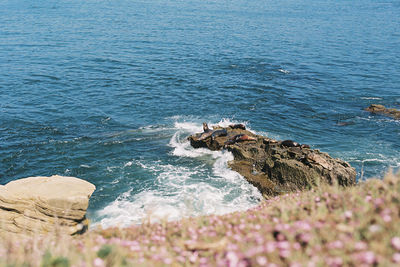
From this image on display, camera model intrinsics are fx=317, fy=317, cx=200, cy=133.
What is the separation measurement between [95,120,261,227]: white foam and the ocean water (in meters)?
0.07

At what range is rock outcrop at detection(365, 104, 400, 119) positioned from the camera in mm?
28725

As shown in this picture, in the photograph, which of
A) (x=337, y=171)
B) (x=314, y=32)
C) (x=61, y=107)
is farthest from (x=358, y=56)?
(x=61, y=107)

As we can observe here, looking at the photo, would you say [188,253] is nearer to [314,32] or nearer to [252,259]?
[252,259]

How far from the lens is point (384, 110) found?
97.2 feet

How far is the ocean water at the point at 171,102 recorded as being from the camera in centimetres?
1842

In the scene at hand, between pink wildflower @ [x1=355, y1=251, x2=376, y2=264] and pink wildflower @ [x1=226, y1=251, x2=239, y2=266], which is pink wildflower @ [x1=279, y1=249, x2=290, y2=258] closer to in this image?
pink wildflower @ [x1=226, y1=251, x2=239, y2=266]

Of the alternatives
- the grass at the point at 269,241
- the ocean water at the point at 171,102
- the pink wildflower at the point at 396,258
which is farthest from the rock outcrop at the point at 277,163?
the pink wildflower at the point at 396,258

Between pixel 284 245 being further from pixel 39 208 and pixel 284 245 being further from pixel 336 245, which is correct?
pixel 39 208

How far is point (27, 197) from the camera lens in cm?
1216

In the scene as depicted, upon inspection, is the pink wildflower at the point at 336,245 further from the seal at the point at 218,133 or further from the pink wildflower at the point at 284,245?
the seal at the point at 218,133

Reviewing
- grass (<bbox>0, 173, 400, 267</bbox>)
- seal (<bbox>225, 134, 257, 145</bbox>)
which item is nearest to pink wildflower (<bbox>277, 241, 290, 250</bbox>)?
grass (<bbox>0, 173, 400, 267</bbox>)

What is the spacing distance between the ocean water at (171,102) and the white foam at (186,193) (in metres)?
0.07

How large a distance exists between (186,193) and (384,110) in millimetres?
22548

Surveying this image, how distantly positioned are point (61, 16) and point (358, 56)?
6522 cm
